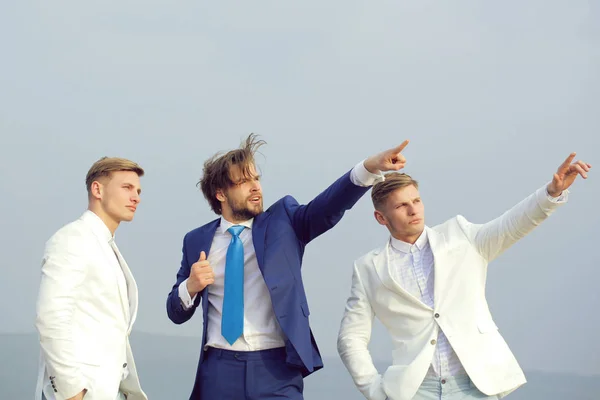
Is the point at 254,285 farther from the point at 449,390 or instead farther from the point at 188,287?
the point at 449,390

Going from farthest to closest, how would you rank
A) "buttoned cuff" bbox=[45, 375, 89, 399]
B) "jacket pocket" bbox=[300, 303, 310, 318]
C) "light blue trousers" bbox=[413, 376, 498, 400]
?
"jacket pocket" bbox=[300, 303, 310, 318]
"light blue trousers" bbox=[413, 376, 498, 400]
"buttoned cuff" bbox=[45, 375, 89, 399]

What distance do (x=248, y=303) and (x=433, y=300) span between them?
2.08ft

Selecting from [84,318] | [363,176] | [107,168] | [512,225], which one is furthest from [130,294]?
[512,225]

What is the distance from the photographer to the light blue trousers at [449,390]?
2.47 m

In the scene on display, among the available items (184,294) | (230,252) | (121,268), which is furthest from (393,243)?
(121,268)

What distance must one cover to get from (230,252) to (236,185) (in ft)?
0.86

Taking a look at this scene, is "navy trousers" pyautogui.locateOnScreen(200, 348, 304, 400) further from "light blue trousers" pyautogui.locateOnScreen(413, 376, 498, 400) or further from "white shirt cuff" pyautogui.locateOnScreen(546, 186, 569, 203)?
"white shirt cuff" pyautogui.locateOnScreen(546, 186, 569, 203)

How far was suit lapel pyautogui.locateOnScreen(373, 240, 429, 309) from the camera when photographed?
2588mm

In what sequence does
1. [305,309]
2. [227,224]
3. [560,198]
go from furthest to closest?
[227,224]
[305,309]
[560,198]

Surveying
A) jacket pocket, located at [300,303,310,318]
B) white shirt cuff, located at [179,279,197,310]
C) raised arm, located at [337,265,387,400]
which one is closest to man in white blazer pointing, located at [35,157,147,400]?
white shirt cuff, located at [179,279,197,310]

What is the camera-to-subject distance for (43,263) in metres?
2.36

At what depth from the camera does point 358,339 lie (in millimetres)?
2715

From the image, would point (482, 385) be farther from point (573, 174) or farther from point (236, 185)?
point (236, 185)

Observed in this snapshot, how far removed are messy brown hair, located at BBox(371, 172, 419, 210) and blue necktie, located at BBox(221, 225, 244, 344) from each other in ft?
1.68
